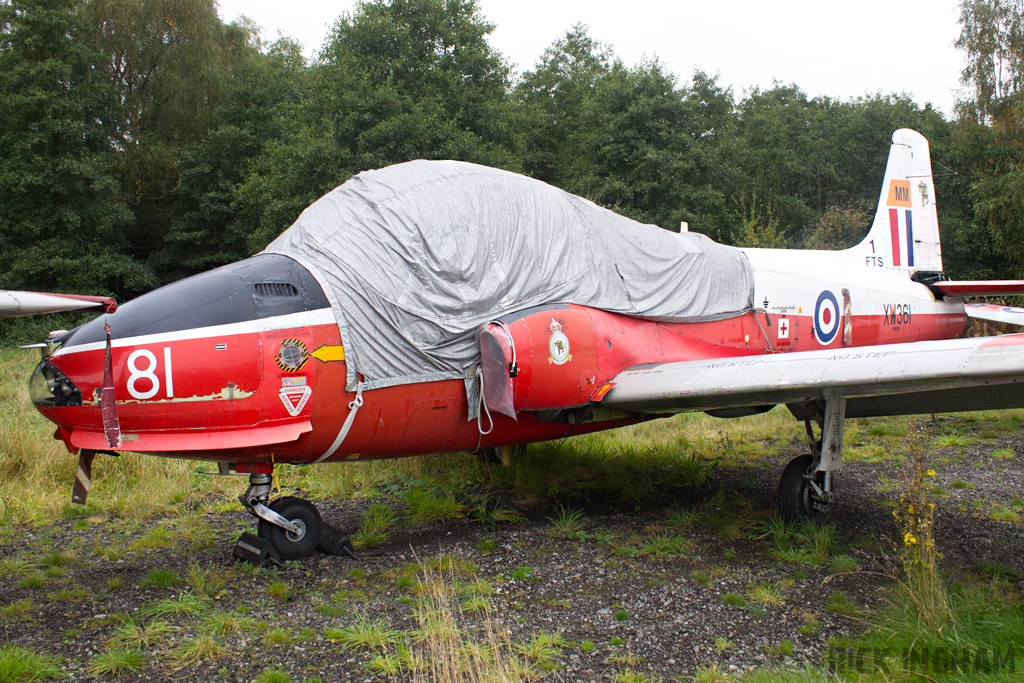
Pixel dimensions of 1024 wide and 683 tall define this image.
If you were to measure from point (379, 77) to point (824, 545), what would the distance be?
20207 mm

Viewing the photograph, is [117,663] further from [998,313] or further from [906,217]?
[906,217]

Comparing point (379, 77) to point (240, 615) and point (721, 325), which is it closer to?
point (721, 325)

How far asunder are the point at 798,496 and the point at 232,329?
14.4 ft

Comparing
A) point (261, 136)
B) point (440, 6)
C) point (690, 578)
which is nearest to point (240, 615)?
point (690, 578)

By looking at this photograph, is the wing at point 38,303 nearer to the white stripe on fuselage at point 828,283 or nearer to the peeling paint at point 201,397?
the peeling paint at point 201,397

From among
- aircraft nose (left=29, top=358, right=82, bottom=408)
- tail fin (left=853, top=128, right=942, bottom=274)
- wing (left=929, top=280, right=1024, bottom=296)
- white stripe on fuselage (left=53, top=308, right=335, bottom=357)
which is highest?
tail fin (left=853, top=128, right=942, bottom=274)

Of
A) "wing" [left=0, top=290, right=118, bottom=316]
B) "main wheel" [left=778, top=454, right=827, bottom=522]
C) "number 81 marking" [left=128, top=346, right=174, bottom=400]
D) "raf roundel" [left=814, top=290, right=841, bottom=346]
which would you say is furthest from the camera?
"raf roundel" [left=814, top=290, right=841, bottom=346]

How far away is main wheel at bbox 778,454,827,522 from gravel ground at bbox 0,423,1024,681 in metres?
0.23

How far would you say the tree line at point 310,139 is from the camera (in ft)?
72.1

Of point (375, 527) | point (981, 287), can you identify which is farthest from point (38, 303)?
point (981, 287)

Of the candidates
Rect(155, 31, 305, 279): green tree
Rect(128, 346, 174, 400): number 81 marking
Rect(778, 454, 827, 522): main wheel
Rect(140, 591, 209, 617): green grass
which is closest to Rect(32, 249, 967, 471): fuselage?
Rect(128, 346, 174, 400): number 81 marking

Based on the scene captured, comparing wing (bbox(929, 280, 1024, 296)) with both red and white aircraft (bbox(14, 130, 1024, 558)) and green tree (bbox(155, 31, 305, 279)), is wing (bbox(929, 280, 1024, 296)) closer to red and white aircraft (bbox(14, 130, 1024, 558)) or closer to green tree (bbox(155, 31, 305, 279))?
red and white aircraft (bbox(14, 130, 1024, 558))

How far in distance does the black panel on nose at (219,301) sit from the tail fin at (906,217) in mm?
6952

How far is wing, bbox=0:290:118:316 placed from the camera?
11.8 ft
